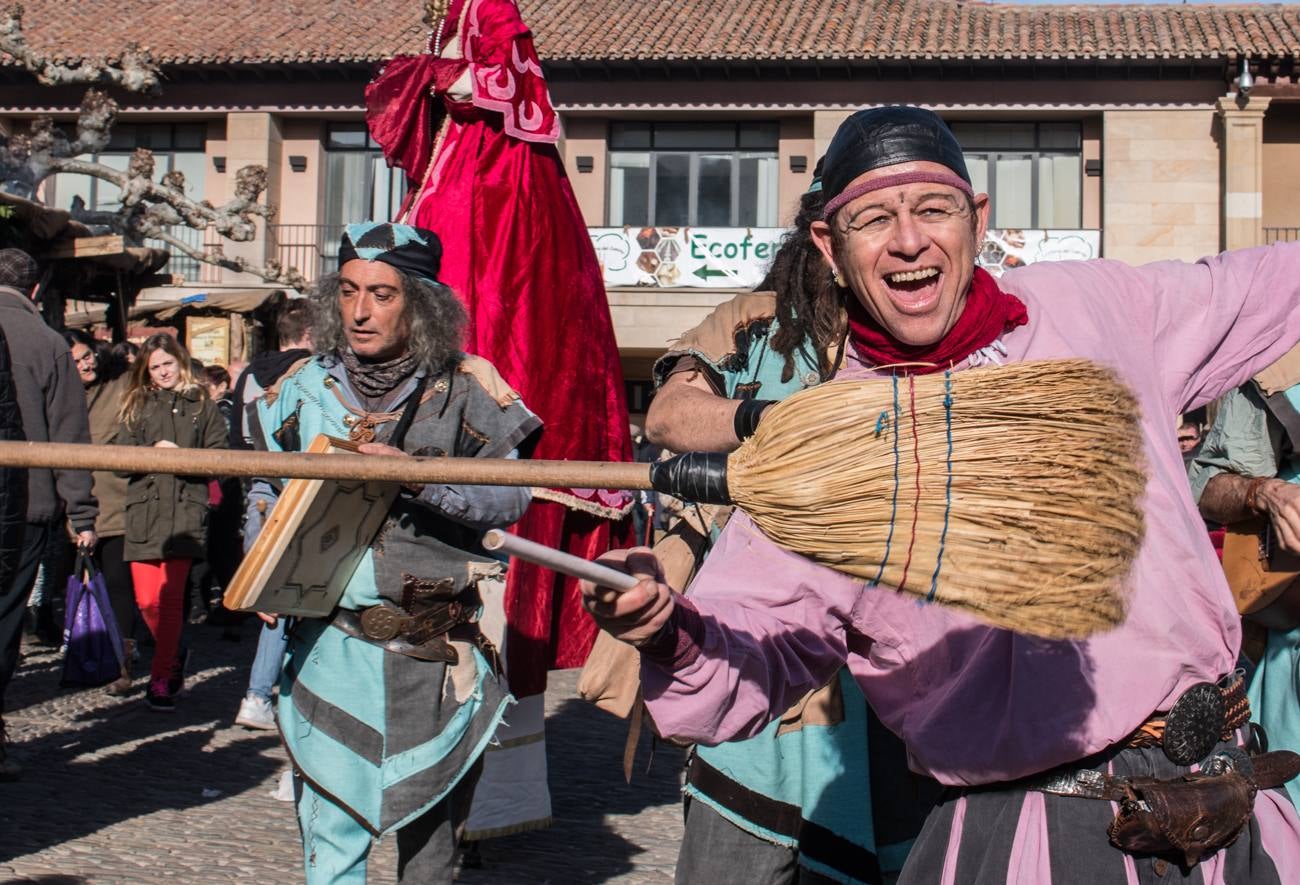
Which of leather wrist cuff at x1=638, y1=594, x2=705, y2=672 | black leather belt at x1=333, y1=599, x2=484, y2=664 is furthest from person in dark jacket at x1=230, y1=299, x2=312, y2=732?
leather wrist cuff at x1=638, y1=594, x2=705, y2=672

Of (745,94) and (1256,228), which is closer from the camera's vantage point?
(1256,228)

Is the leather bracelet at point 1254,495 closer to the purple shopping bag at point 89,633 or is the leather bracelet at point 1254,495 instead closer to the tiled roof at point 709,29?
the purple shopping bag at point 89,633

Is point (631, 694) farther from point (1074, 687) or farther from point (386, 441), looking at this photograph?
point (1074, 687)

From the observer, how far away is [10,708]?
841 cm

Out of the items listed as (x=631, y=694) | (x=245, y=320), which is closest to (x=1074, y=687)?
(x=631, y=694)

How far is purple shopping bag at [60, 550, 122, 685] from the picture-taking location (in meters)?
8.13

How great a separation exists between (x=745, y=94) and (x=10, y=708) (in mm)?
23307

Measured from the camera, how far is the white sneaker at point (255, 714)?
26.2ft

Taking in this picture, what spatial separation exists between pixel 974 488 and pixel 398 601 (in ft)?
7.69

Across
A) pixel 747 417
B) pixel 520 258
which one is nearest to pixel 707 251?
pixel 520 258

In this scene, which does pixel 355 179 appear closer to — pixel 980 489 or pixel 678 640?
Result: pixel 678 640

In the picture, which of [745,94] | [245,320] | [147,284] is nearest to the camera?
[147,284]

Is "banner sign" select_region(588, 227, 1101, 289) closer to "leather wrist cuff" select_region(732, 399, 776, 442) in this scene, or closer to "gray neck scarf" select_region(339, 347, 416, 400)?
"gray neck scarf" select_region(339, 347, 416, 400)

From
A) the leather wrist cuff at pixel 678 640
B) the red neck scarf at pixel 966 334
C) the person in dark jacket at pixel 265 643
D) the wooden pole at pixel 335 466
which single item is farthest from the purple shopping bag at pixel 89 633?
the leather wrist cuff at pixel 678 640
